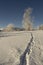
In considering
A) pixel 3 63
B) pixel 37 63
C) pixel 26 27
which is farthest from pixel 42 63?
pixel 26 27

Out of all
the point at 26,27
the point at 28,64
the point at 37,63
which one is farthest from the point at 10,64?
the point at 26,27

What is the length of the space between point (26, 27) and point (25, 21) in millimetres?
4377

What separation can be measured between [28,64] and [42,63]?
554 mm

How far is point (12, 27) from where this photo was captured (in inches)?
2392

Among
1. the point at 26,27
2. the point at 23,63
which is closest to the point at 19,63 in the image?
Result: the point at 23,63

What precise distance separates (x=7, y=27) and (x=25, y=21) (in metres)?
7.46

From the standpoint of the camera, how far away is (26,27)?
60156 millimetres

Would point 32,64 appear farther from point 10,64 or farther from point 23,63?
point 10,64

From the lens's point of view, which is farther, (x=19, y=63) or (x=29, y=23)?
(x=29, y=23)

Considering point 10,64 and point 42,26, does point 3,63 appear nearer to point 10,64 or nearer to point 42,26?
point 10,64

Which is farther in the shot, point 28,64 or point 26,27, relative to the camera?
point 26,27

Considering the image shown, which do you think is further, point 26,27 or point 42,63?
point 26,27

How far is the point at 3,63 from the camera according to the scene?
16.8 feet

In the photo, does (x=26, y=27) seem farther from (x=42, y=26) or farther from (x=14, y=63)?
(x=14, y=63)
